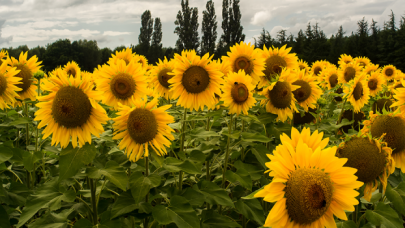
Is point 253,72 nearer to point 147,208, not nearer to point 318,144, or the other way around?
point 318,144

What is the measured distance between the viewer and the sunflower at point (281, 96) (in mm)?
2850

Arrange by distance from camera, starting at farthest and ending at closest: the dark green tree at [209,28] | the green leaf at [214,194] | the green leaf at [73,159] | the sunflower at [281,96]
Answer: the dark green tree at [209,28] → the sunflower at [281,96] → the green leaf at [214,194] → the green leaf at [73,159]

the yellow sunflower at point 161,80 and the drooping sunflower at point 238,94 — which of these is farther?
the yellow sunflower at point 161,80

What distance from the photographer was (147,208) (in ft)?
6.79

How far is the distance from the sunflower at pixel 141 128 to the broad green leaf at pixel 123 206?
289 mm

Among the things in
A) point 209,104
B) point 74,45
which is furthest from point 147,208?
point 74,45

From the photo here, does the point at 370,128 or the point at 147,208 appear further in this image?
the point at 370,128

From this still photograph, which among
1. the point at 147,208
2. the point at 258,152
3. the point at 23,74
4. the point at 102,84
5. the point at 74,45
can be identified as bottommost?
the point at 147,208

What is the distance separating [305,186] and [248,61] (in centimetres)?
222

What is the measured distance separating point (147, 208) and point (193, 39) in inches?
2590

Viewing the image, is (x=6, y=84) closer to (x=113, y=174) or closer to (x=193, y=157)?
(x=113, y=174)

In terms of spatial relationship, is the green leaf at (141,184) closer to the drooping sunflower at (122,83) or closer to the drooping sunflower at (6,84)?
the drooping sunflower at (122,83)

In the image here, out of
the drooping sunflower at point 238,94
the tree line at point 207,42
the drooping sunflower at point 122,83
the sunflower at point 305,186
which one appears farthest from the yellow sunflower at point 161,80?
the tree line at point 207,42

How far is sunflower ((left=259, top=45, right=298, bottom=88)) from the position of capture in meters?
3.49
